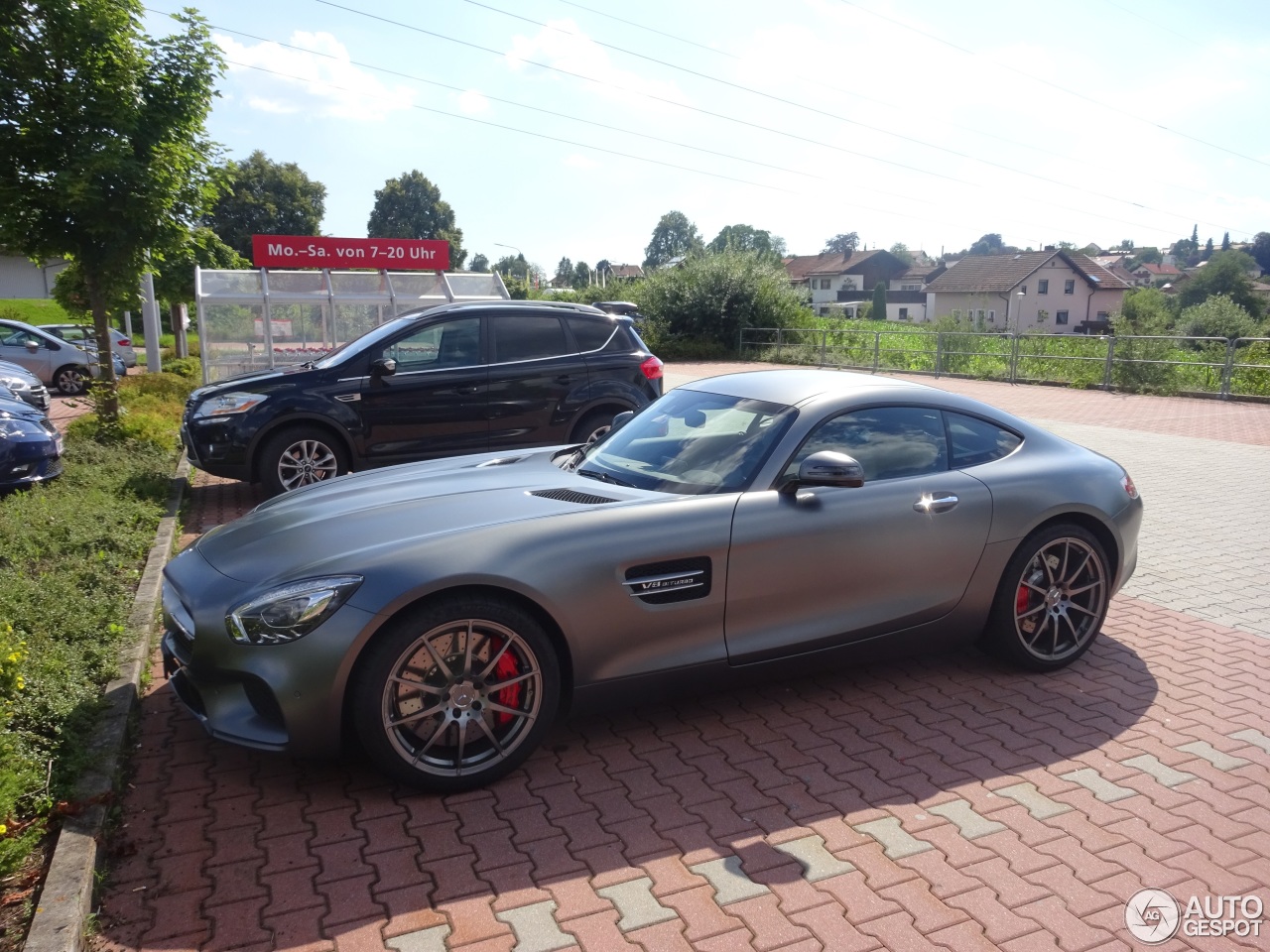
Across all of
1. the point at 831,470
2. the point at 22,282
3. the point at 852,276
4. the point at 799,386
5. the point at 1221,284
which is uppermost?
the point at 852,276

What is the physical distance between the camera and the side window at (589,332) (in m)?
9.32

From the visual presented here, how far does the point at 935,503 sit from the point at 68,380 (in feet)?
66.6

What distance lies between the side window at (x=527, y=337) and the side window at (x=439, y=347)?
0.70ft

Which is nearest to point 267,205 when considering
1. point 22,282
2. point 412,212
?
point 22,282

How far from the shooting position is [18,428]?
8055 millimetres

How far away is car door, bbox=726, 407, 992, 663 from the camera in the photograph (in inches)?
155

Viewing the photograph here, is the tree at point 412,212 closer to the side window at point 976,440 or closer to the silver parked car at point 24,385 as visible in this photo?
the silver parked car at point 24,385

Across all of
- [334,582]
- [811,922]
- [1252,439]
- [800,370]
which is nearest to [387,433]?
[800,370]

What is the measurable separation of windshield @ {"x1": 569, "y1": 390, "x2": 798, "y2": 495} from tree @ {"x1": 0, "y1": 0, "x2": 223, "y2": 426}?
7826mm

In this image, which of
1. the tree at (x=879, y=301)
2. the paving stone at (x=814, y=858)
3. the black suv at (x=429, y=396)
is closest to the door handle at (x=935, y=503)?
the paving stone at (x=814, y=858)

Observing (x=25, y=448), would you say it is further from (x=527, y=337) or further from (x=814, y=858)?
(x=814, y=858)

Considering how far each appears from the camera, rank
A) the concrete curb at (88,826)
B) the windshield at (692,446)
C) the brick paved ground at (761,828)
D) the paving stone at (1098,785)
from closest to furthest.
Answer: the concrete curb at (88,826) < the brick paved ground at (761,828) < the paving stone at (1098,785) < the windshield at (692,446)

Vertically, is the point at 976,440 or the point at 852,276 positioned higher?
the point at 852,276

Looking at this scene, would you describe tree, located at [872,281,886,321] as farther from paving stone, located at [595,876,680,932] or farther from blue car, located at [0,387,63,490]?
paving stone, located at [595,876,680,932]
